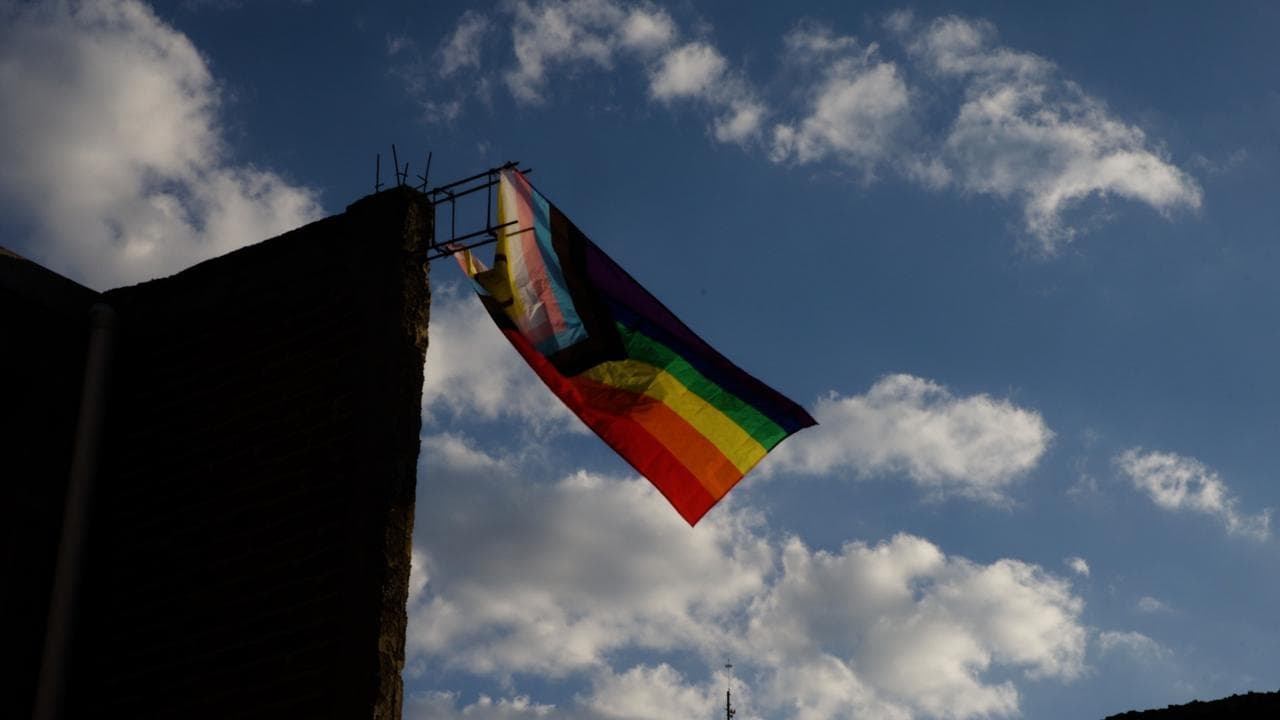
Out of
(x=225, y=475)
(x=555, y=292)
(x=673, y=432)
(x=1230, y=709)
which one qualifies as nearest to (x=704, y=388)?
(x=673, y=432)

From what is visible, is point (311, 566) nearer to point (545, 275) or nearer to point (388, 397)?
point (388, 397)

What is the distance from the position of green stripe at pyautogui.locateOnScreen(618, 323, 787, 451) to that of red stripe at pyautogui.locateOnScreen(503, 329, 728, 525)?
40 cm

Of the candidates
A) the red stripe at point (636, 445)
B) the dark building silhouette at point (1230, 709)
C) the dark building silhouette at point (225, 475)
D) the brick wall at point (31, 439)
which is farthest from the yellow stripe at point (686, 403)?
the dark building silhouette at point (1230, 709)

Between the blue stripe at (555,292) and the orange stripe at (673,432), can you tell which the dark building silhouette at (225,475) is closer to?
the blue stripe at (555,292)

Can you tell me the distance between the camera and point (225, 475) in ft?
25.4

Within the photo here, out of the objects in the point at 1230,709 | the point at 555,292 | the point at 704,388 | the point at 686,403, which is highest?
the point at 555,292

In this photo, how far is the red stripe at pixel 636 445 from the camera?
27.4ft

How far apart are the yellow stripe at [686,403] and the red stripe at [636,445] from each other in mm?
181

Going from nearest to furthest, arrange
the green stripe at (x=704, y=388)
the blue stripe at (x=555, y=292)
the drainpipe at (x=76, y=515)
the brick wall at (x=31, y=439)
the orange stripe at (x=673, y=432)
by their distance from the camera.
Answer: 1. the drainpipe at (x=76, y=515)
2. the brick wall at (x=31, y=439)
3. the blue stripe at (x=555, y=292)
4. the orange stripe at (x=673, y=432)
5. the green stripe at (x=704, y=388)

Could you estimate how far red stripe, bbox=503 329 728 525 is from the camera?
27.4 feet

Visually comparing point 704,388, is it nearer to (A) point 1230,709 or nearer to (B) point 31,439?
(B) point 31,439

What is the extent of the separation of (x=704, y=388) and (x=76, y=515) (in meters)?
3.66

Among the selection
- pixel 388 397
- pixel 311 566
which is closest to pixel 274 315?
pixel 388 397

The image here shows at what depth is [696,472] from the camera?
337 inches
